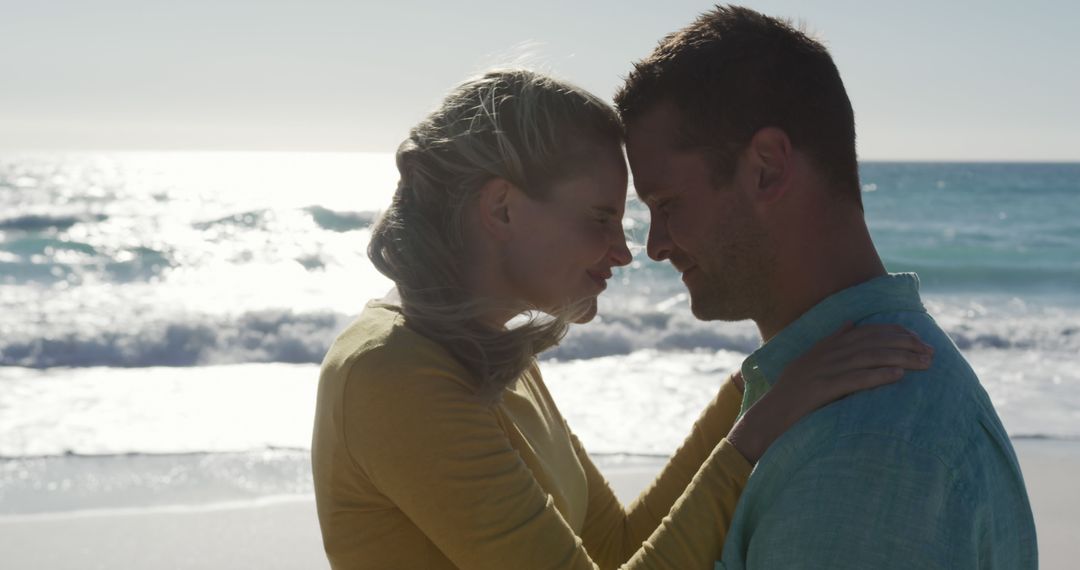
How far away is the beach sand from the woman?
3.29 metres

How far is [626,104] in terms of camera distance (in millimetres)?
2320

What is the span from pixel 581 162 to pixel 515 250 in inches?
9.6

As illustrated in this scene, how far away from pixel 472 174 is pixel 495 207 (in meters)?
0.09

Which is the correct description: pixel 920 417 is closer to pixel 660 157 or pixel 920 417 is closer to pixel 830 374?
pixel 830 374

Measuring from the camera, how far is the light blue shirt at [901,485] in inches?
61.8

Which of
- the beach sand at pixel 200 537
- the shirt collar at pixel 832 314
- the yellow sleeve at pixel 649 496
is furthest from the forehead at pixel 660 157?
the beach sand at pixel 200 537

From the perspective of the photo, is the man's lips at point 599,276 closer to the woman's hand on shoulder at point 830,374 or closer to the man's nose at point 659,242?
the man's nose at point 659,242

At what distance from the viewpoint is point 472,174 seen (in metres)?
2.28

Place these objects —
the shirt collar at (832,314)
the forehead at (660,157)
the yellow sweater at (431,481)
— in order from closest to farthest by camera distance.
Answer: the shirt collar at (832,314), the yellow sweater at (431,481), the forehead at (660,157)

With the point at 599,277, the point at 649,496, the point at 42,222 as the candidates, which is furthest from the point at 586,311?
the point at 42,222

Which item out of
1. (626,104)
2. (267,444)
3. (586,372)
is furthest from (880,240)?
(626,104)

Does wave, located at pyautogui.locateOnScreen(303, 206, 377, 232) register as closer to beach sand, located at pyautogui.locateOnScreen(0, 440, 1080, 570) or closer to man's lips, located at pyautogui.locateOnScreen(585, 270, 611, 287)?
beach sand, located at pyautogui.locateOnScreen(0, 440, 1080, 570)

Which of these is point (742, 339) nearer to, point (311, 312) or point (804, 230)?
point (311, 312)

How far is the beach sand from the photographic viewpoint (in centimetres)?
528
